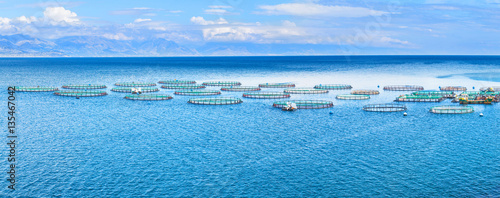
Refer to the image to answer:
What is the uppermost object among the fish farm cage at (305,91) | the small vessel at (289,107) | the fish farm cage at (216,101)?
the fish farm cage at (305,91)

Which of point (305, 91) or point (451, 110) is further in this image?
point (305, 91)

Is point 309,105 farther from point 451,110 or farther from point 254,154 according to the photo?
point 254,154

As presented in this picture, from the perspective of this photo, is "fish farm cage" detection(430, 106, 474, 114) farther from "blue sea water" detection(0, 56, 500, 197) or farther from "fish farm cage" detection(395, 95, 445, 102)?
"fish farm cage" detection(395, 95, 445, 102)

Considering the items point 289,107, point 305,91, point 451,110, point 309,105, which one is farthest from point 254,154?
point 305,91

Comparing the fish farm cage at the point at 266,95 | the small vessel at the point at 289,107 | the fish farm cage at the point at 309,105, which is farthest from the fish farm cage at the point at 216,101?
the small vessel at the point at 289,107

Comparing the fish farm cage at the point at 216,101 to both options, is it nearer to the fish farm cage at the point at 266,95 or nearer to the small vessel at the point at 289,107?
the fish farm cage at the point at 266,95

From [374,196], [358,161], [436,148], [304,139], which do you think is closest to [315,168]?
[358,161]

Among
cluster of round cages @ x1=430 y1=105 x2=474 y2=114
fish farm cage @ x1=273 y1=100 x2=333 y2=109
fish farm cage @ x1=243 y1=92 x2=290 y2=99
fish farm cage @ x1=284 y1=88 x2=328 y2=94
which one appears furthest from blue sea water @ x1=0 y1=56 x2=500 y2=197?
fish farm cage @ x1=284 y1=88 x2=328 y2=94

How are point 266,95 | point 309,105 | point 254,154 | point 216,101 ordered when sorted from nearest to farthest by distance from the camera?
point 254,154
point 309,105
point 216,101
point 266,95

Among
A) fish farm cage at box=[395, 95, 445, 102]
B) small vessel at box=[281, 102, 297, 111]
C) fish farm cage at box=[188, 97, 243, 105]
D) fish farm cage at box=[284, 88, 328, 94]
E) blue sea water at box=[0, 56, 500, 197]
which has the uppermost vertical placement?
fish farm cage at box=[284, 88, 328, 94]

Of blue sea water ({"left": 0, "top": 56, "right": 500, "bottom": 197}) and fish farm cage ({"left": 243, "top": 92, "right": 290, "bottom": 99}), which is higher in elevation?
fish farm cage ({"left": 243, "top": 92, "right": 290, "bottom": 99})

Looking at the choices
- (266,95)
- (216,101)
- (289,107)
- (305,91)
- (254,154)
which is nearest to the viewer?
(254,154)

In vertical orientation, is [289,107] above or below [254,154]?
above

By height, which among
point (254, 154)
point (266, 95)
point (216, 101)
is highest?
point (266, 95)
